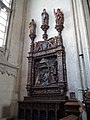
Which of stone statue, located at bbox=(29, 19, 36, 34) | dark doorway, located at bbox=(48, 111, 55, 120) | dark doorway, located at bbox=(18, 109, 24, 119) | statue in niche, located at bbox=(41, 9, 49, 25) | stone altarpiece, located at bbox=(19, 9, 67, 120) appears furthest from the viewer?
stone statue, located at bbox=(29, 19, 36, 34)

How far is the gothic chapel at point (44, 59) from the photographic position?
11.7 feet

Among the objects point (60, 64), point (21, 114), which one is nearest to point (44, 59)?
point (60, 64)

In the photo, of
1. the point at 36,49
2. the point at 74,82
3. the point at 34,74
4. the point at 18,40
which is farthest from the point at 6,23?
the point at 74,82

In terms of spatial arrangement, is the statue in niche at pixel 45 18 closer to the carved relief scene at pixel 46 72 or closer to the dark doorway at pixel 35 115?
the carved relief scene at pixel 46 72

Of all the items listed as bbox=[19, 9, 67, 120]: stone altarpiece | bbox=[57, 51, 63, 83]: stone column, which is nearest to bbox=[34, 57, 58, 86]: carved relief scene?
bbox=[19, 9, 67, 120]: stone altarpiece

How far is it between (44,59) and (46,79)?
0.67m

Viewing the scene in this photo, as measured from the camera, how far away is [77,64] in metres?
3.67

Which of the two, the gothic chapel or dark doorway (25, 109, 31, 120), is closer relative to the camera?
the gothic chapel

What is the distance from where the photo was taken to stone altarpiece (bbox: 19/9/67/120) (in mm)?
3570

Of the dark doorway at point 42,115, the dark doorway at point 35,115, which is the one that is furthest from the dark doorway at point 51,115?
the dark doorway at point 35,115

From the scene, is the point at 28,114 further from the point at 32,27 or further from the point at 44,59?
the point at 32,27

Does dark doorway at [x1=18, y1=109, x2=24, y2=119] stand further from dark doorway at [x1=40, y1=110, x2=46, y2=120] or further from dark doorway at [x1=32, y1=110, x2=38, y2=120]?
dark doorway at [x1=40, y1=110, x2=46, y2=120]

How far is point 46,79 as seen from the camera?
4137 mm

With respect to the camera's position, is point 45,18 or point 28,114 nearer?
point 28,114
